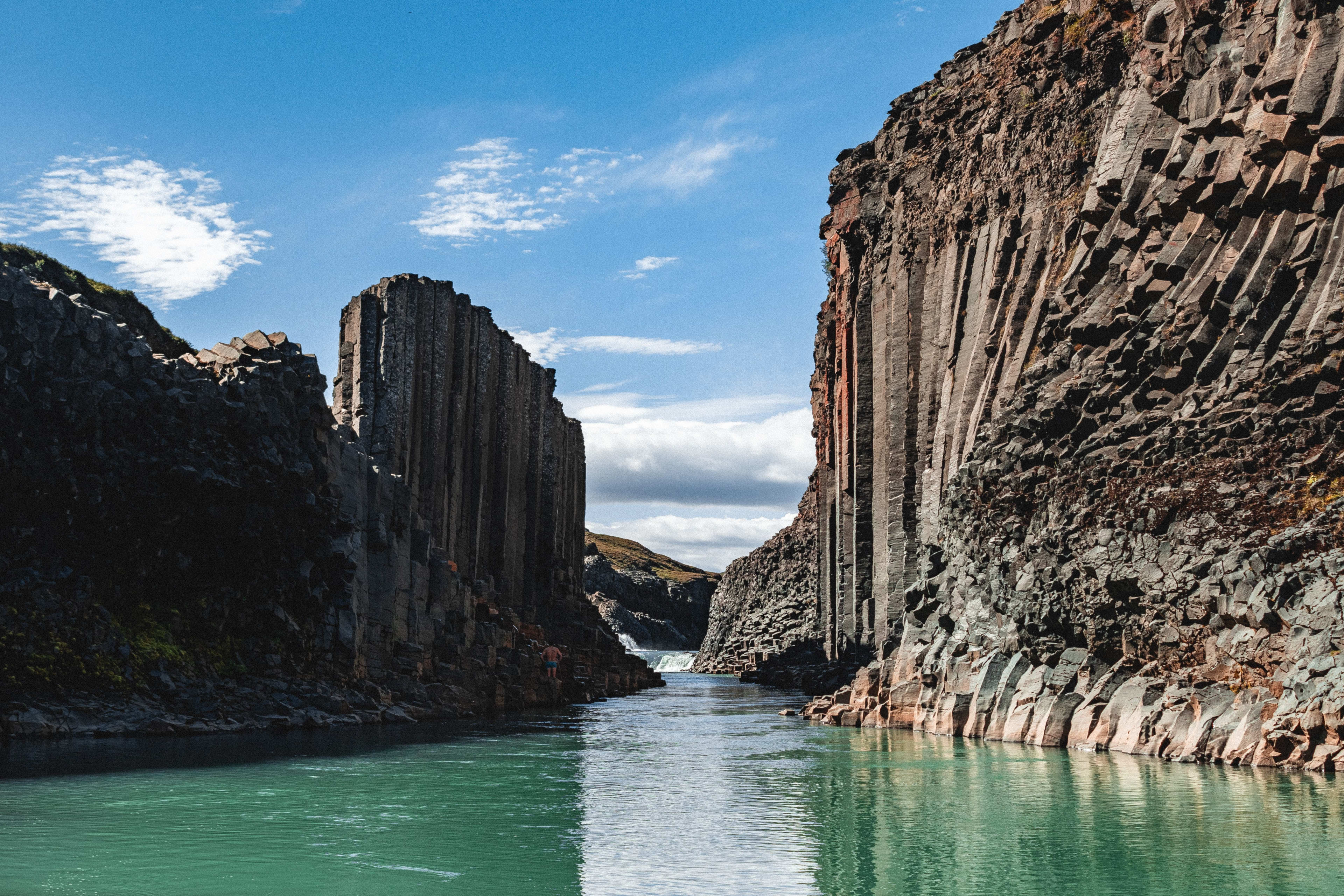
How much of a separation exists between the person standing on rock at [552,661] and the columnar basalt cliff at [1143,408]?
15004 mm

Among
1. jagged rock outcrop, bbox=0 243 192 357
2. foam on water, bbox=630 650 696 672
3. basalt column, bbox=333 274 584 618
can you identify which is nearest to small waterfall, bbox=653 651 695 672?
foam on water, bbox=630 650 696 672

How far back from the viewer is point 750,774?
24375 mm

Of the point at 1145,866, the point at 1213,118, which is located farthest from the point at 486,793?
the point at 1213,118

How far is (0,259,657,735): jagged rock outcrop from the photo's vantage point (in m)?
31.0

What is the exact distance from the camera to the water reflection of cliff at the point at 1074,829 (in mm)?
12852

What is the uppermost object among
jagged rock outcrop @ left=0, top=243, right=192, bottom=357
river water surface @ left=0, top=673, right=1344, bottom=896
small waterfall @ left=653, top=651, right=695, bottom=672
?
jagged rock outcrop @ left=0, top=243, right=192, bottom=357

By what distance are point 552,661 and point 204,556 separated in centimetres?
2307

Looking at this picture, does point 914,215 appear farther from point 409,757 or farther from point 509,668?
point 409,757

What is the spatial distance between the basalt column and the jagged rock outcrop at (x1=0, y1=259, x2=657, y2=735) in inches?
86.4

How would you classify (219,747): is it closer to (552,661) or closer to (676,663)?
(552,661)

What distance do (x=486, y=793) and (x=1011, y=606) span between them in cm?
1517

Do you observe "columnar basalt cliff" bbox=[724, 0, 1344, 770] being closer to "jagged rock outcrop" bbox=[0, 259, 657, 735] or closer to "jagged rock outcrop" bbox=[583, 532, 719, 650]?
"jagged rock outcrop" bbox=[0, 259, 657, 735]

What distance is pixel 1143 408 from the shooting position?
94.8 feet

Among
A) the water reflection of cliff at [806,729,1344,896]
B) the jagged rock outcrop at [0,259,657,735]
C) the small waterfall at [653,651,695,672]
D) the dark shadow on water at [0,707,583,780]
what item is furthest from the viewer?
the small waterfall at [653,651,695,672]
